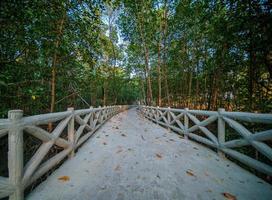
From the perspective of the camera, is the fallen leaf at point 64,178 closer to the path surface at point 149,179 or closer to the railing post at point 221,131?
the path surface at point 149,179

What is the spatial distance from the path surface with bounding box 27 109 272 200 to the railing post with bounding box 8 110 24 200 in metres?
0.27

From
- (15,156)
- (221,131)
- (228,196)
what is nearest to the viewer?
(15,156)

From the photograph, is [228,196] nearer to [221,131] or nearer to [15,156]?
[221,131]

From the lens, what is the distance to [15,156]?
5.57 feet

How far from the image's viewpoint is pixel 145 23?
1240 centimetres

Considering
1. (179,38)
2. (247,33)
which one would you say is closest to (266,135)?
(247,33)

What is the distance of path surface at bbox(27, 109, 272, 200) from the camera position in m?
1.98

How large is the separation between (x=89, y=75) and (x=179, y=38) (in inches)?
351

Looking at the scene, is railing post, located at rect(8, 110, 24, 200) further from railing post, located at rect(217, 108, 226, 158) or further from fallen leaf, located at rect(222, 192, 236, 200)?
railing post, located at rect(217, 108, 226, 158)

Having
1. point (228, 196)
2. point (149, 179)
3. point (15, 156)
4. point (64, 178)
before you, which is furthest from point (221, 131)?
point (15, 156)

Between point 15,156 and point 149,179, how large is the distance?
5.75ft

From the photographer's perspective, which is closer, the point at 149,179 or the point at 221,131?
the point at 149,179

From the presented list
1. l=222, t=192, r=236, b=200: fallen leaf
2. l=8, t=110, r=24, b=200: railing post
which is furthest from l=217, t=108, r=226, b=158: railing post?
l=8, t=110, r=24, b=200: railing post

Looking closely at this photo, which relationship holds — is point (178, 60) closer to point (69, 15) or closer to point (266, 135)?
point (69, 15)
